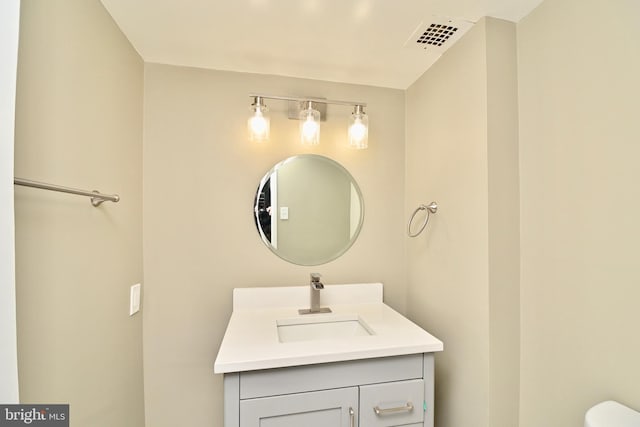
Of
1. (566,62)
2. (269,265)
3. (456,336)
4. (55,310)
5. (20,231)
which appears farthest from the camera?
(269,265)

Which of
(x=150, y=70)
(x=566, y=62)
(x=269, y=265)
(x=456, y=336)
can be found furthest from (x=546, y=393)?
(x=150, y=70)

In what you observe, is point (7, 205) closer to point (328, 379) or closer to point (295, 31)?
point (328, 379)

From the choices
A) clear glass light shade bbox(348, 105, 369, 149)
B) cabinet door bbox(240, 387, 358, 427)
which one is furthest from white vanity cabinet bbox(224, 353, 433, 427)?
clear glass light shade bbox(348, 105, 369, 149)

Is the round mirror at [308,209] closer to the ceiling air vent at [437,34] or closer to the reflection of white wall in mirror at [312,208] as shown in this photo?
the reflection of white wall in mirror at [312,208]

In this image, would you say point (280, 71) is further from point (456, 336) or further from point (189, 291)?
point (456, 336)

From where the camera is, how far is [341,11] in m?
1.04

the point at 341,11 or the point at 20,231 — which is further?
the point at 341,11

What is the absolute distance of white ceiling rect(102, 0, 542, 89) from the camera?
1.02 metres

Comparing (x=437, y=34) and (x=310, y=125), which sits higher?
(x=437, y=34)

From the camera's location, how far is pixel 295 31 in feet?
3.78

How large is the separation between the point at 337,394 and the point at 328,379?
0.20 ft

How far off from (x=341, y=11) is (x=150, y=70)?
38.4 inches
